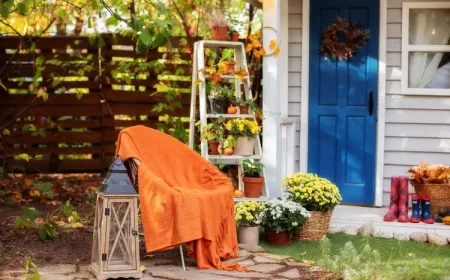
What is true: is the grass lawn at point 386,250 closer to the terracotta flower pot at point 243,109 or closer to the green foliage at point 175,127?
the terracotta flower pot at point 243,109

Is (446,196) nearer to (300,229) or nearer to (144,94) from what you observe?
(300,229)

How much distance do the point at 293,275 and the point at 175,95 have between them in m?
4.57

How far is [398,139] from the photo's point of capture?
25.0 feet

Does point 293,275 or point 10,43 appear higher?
point 10,43

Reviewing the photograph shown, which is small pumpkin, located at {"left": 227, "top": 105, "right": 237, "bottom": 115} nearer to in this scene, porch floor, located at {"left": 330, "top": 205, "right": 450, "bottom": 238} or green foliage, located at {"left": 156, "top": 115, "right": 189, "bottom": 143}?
porch floor, located at {"left": 330, "top": 205, "right": 450, "bottom": 238}

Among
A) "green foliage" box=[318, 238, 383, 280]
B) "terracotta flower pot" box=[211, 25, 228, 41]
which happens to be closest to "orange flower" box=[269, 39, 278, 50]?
"terracotta flower pot" box=[211, 25, 228, 41]

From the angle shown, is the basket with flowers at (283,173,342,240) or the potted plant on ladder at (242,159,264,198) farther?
the potted plant on ladder at (242,159,264,198)

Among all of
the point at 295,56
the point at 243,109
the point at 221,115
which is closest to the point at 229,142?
the point at 221,115

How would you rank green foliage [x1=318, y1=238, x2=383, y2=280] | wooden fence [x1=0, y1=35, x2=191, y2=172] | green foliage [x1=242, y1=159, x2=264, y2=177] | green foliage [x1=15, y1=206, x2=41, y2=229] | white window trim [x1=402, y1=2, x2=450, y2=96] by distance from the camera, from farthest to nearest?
wooden fence [x1=0, y1=35, x2=191, y2=172] → white window trim [x1=402, y1=2, x2=450, y2=96] → green foliage [x1=242, y1=159, x2=264, y2=177] → green foliage [x1=15, y1=206, x2=41, y2=229] → green foliage [x1=318, y1=238, x2=383, y2=280]

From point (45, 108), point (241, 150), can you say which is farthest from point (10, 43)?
point (241, 150)

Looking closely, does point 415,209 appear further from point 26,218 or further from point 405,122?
point 26,218

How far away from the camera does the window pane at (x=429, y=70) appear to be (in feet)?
24.8

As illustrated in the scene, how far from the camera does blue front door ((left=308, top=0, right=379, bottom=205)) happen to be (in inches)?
299

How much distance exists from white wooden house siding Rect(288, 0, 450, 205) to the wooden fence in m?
2.82
